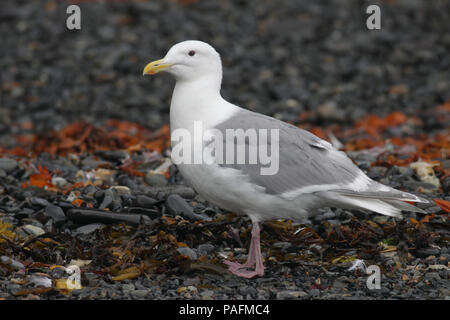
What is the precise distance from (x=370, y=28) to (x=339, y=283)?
8.97 meters

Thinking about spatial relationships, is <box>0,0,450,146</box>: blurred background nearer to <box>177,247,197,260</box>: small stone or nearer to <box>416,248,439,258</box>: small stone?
<box>416,248,439,258</box>: small stone

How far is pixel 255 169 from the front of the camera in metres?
5.47

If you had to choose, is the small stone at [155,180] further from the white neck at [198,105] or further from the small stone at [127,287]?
the small stone at [127,287]

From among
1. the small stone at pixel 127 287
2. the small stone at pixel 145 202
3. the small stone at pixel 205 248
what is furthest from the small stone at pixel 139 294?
the small stone at pixel 145 202

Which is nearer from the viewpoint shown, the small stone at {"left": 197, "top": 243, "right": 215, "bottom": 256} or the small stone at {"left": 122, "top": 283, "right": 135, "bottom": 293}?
the small stone at {"left": 122, "top": 283, "right": 135, "bottom": 293}

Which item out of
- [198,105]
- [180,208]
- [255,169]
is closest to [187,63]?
[198,105]

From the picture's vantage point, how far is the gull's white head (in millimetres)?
5801

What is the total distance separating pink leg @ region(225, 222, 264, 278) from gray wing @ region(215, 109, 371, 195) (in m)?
0.42

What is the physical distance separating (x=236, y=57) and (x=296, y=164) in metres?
7.60

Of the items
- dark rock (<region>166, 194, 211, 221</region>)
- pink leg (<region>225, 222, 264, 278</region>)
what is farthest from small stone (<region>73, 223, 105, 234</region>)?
pink leg (<region>225, 222, 264, 278</region>)

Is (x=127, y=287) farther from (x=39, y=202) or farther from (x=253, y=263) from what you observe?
(x=39, y=202)

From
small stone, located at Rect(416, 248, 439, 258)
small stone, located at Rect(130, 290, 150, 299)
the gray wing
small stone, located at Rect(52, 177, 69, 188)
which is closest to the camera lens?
small stone, located at Rect(130, 290, 150, 299)

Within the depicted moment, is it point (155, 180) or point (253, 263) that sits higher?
point (155, 180)

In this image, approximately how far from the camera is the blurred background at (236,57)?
11648 mm
